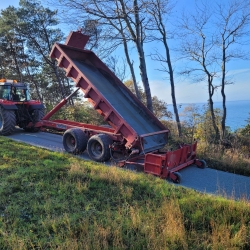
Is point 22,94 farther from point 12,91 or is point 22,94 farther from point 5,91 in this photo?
point 5,91

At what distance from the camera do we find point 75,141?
7.77 meters

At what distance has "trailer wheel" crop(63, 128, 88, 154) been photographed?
→ 769 cm

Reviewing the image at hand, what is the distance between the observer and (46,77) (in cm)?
2902

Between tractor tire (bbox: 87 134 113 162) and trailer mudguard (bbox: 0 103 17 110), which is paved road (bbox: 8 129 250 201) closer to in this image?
tractor tire (bbox: 87 134 113 162)

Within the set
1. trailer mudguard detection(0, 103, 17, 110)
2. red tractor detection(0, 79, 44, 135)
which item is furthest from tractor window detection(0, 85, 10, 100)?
trailer mudguard detection(0, 103, 17, 110)

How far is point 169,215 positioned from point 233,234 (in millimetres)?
847

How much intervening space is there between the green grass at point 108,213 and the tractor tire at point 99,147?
4.46ft

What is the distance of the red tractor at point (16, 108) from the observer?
1000 centimetres

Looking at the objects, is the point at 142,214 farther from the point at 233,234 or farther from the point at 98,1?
the point at 98,1

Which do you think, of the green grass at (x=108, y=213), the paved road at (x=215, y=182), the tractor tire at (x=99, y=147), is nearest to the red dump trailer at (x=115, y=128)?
the tractor tire at (x=99, y=147)

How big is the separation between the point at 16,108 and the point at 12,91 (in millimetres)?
1082

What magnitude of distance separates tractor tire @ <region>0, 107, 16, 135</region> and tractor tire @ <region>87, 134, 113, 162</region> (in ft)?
14.7

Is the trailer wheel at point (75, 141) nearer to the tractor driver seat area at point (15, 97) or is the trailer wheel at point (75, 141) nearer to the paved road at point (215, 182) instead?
the paved road at point (215, 182)

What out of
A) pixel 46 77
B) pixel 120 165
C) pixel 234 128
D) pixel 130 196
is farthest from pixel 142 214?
pixel 46 77
